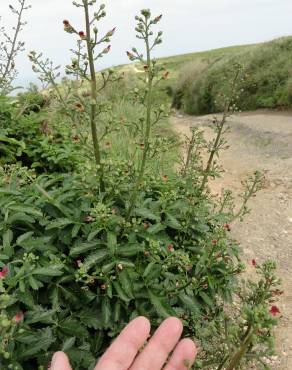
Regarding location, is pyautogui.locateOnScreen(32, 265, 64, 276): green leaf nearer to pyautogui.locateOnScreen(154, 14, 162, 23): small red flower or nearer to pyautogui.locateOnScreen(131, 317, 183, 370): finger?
pyautogui.locateOnScreen(131, 317, 183, 370): finger

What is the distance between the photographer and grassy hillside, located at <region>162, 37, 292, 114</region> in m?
14.7

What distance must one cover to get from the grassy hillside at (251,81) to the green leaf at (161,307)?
30.4 feet

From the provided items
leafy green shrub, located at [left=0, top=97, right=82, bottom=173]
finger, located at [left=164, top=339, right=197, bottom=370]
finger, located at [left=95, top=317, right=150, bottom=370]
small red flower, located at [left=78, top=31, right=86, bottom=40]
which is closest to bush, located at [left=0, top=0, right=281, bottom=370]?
small red flower, located at [left=78, top=31, right=86, bottom=40]

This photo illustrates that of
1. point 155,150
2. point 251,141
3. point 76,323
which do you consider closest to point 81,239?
point 76,323

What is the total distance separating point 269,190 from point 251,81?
355 inches

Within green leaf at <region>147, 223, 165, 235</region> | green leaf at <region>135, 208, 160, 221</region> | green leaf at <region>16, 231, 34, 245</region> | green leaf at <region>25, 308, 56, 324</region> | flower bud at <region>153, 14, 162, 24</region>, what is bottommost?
green leaf at <region>25, 308, 56, 324</region>

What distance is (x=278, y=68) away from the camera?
1523 centimetres

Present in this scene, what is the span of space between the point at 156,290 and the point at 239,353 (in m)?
1.01

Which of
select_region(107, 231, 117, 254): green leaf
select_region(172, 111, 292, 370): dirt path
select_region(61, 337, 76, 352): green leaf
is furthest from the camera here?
select_region(172, 111, 292, 370): dirt path

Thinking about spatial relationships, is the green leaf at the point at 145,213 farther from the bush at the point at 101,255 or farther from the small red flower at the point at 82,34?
the small red flower at the point at 82,34

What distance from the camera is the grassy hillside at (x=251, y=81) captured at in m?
14.7

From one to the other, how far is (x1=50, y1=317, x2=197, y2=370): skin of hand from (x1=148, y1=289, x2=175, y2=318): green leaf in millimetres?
282

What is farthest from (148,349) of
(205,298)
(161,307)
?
(205,298)

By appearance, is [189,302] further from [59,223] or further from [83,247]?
[59,223]
